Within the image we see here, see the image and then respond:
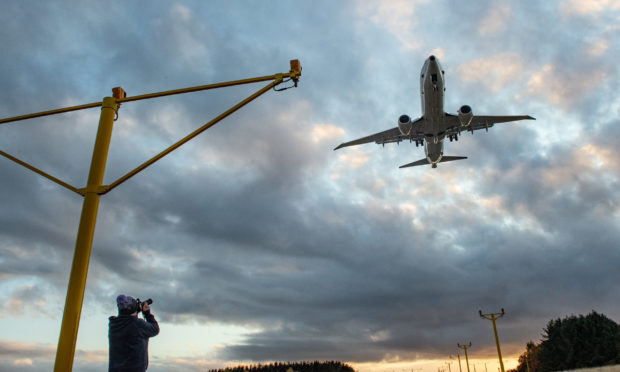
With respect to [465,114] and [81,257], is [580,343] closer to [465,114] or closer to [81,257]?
[465,114]

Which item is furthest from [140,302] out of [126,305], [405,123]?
[405,123]

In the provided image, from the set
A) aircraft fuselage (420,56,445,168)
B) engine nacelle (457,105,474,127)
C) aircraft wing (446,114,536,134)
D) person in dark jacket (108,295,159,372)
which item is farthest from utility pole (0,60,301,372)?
aircraft wing (446,114,536,134)

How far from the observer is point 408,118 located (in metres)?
43.6

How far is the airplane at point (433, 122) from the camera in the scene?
1523 inches

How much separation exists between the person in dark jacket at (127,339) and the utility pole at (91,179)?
1808mm

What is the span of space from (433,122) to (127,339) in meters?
41.7

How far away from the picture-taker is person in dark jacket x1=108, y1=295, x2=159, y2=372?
19.3ft

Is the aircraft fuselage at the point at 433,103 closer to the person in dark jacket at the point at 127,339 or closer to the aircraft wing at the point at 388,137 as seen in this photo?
the aircraft wing at the point at 388,137

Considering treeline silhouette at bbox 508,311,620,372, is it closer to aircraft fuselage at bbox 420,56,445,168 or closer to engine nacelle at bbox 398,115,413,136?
aircraft fuselage at bbox 420,56,445,168

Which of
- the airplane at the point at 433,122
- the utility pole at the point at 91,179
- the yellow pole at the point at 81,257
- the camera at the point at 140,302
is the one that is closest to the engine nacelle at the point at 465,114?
the airplane at the point at 433,122

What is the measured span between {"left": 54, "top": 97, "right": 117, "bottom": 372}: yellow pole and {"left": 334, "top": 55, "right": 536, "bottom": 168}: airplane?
33.5 m

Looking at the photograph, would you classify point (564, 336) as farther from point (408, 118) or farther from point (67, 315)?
point (67, 315)

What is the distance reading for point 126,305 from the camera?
5957 mm

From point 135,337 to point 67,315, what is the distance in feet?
7.09
